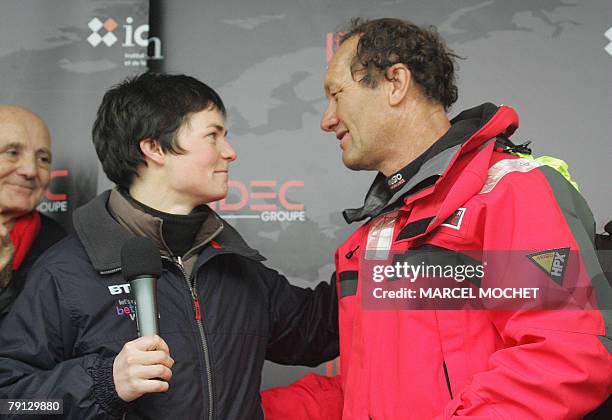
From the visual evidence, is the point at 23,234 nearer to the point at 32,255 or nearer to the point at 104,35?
the point at 32,255

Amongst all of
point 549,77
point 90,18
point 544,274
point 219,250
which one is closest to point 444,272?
point 544,274

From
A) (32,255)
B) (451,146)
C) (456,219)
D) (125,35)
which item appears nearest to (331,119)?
(451,146)

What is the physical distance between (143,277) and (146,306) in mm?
63

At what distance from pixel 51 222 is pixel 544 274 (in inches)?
65.6

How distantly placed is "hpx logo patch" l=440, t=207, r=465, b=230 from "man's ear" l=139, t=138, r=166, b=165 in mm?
732

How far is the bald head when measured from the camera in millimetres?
2330

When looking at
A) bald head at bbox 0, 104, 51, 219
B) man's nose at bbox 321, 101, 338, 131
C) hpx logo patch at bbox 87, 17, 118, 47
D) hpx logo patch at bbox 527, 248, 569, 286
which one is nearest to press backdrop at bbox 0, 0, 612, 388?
hpx logo patch at bbox 87, 17, 118, 47

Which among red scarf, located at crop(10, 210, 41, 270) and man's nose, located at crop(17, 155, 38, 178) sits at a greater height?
man's nose, located at crop(17, 155, 38, 178)

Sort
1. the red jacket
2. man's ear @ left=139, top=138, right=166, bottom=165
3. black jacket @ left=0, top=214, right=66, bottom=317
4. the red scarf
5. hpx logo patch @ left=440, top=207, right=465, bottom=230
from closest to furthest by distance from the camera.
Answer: the red jacket, hpx logo patch @ left=440, top=207, right=465, bottom=230, man's ear @ left=139, top=138, right=166, bottom=165, black jacket @ left=0, top=214, right=66, bottom=317, the red scarf

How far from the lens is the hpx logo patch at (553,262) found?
134 cm

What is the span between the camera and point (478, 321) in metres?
1.44

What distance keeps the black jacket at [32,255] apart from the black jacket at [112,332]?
33 cm

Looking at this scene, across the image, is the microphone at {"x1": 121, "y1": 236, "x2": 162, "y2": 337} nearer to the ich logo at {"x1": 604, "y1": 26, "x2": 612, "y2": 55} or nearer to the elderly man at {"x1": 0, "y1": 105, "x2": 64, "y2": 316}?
the elderly man at {"x1": 0, "y1": 105, "x2": 64, "y2": 316}

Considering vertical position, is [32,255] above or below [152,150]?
below
